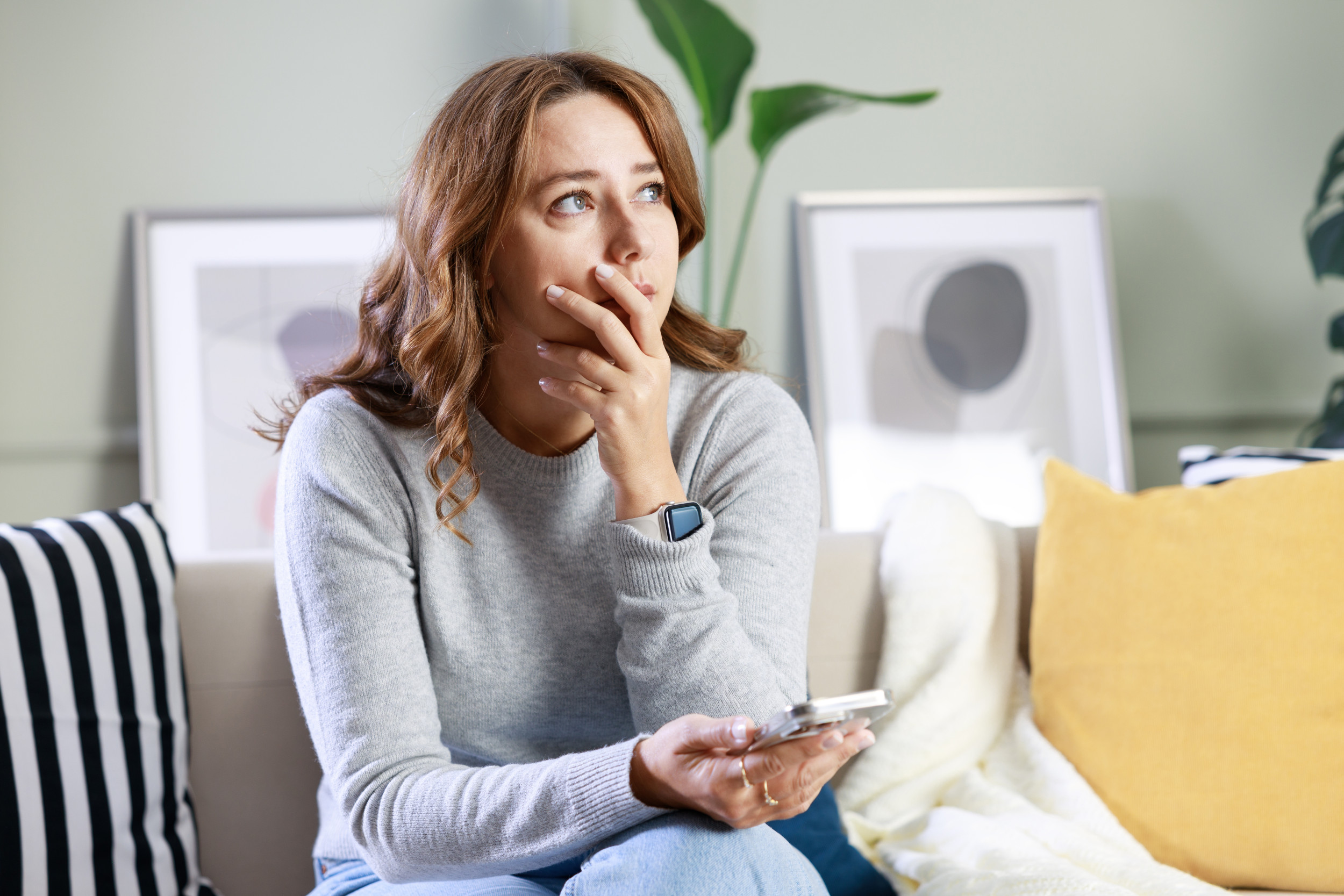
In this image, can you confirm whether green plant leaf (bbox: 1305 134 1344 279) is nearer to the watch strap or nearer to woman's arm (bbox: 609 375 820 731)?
woman's arm (bbox: 609 375 820 731)

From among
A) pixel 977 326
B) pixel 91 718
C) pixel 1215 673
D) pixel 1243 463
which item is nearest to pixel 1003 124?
pixel 977 326

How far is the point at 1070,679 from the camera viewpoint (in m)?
1.25

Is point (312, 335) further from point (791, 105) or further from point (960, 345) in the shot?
point (960, 345)

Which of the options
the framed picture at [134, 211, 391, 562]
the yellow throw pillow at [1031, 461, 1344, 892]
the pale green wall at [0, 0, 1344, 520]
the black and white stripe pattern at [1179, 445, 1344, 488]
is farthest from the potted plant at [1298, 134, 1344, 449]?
the framed picture at [134, 211, 391, 562]

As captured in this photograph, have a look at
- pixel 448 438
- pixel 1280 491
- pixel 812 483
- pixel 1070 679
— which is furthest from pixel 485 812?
pixel 1280 491

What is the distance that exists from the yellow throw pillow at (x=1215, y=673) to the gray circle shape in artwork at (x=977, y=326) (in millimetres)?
979

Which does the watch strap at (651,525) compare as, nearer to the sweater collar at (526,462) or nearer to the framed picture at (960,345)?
the sweater collar at (526,462)

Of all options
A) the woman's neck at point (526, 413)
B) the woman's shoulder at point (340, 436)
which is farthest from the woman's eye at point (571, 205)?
the woman's shoulder at point (340, 436)

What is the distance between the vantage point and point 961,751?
1.29 m

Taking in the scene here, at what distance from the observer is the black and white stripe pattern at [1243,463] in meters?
1.32

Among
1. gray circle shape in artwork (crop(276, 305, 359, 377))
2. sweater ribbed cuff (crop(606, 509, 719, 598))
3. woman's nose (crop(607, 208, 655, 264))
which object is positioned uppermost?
gray circle shape in artwork (crop(276, 305, 359, 377))

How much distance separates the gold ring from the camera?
724 mm

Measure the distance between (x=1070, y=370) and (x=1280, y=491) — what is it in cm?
107

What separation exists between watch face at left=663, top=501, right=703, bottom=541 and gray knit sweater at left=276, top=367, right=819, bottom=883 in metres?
0.01
